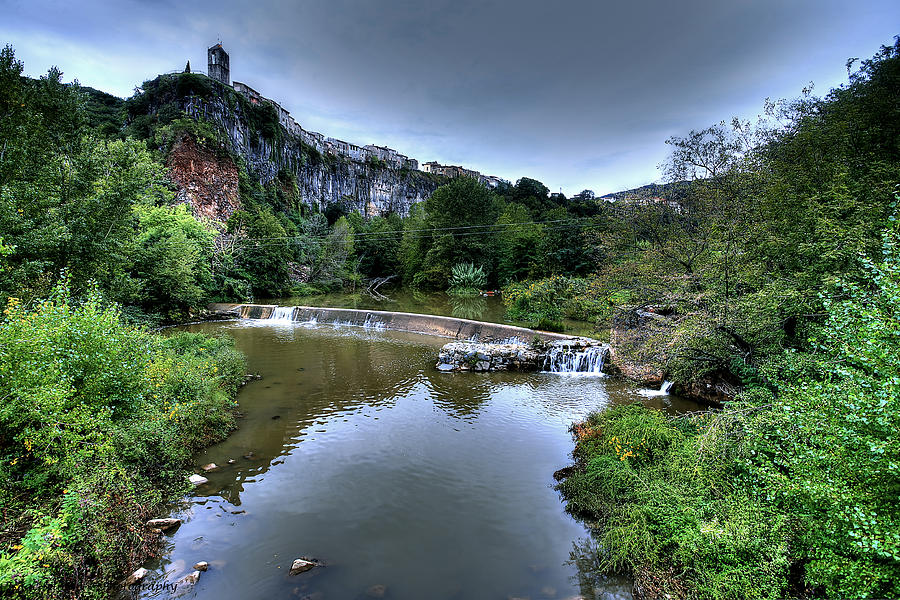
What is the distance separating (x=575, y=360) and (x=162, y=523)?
11478 millimetres

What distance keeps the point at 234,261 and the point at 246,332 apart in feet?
49.8

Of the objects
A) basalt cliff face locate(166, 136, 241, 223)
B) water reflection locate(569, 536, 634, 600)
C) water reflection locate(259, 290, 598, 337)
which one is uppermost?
basalt cliff face locate(166, 136, 241, 223)

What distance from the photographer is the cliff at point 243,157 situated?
Result: 3881cm

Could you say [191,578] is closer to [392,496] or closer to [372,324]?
[392,496]

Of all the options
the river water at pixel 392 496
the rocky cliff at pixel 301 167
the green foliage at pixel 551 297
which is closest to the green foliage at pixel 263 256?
the rocky cliff at pixel 301 167

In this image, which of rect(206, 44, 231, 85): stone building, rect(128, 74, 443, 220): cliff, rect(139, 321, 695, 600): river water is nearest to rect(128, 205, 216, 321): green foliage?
rect(139, 321, 695, 600): river water

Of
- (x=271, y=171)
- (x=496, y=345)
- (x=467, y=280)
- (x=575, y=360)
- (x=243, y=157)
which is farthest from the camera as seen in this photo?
(x=271, y=171)

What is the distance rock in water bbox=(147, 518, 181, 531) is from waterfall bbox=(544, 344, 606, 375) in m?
10.8

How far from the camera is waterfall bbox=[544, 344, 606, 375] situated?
42.6 ft

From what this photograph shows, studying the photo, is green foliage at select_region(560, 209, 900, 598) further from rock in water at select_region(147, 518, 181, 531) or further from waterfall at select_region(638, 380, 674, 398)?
rock in water at select_region(147, 518, 181, 531)

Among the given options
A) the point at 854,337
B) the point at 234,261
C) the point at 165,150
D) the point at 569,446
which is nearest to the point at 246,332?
the point at 234,261

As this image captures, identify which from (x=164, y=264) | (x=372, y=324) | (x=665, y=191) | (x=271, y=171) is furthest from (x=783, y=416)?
(x=271, y=171)

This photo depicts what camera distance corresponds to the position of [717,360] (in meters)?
8.05

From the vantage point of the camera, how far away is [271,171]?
57.6 metres
